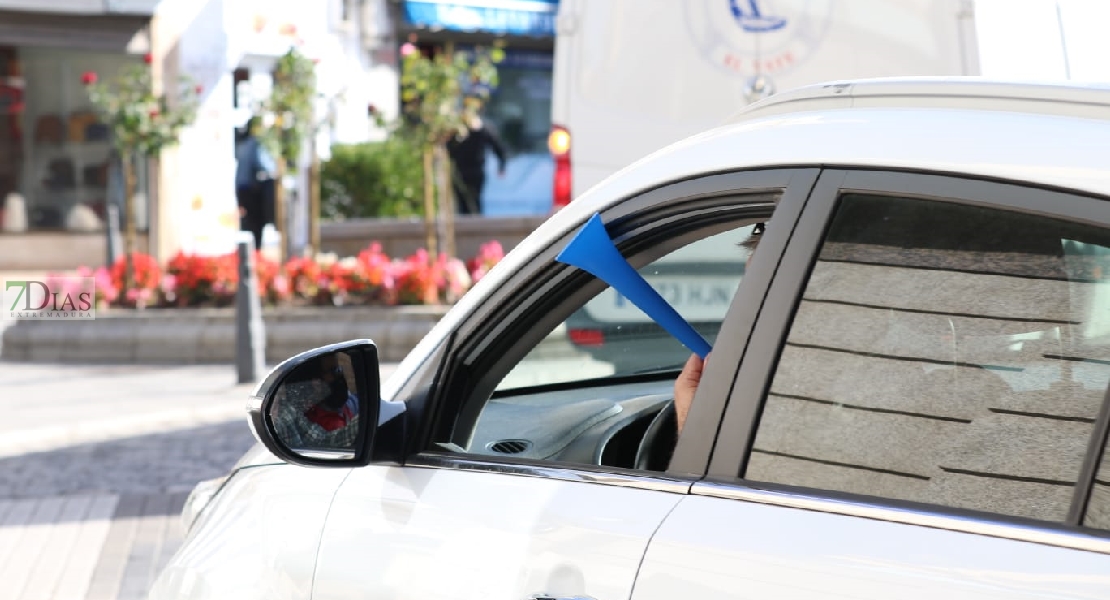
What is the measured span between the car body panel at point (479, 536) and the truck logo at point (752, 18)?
5.95 m

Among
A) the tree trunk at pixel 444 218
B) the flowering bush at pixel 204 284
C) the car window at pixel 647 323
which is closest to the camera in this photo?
the car window at pixel 647 323

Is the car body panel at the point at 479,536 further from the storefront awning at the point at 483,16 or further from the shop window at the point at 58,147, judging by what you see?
the storefront awning at the point at 483,16

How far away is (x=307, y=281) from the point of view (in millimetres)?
14352

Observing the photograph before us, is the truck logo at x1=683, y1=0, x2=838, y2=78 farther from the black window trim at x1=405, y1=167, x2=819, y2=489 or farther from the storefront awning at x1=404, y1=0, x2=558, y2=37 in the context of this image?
the storefront awning at x1=404, y1=0, x2=558, y2=37

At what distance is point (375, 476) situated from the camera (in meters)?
2.25

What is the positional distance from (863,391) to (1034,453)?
0.73 feet

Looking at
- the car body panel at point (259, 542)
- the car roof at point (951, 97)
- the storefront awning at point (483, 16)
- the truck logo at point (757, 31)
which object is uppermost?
the storefront awning at point (483, 16)

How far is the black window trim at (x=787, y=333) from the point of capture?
4.81ft

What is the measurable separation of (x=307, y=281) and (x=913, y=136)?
13.0 m

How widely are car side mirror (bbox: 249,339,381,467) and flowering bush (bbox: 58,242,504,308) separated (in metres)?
11.6

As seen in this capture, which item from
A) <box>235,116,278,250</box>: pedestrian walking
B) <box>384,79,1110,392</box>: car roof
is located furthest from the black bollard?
<box>384,79,1110,392</box>: car roof

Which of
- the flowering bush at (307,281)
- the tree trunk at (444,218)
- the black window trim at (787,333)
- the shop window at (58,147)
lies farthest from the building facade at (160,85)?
the black window trim at (787,333)

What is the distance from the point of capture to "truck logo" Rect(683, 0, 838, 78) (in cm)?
771

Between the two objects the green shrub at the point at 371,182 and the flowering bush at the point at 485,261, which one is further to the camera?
the green shrub at the point at 371,182
